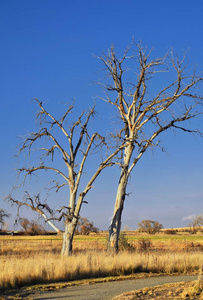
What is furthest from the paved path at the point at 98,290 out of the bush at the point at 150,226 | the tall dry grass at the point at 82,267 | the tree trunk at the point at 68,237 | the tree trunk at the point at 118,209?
the bush at the point at 150,226

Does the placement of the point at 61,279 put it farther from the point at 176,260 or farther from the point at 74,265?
the point at 176,260

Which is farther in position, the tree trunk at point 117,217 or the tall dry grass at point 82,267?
the tree trunk at point 117,217

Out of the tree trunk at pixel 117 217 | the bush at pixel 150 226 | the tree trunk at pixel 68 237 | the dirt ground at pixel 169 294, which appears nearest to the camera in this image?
the dirt ground at pixel 169 294

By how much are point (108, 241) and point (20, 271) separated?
881 cm

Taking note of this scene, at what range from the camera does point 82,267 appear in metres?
14.8

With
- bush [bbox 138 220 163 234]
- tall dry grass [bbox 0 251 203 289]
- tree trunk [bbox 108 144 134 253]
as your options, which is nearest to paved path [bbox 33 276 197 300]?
tall dry grass [bbox 0 251 203 289]

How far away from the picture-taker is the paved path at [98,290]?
10453mm

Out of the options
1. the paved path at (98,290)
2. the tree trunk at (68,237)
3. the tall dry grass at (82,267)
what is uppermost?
the tree trunk at (68,237)

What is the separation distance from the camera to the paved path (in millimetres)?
10453

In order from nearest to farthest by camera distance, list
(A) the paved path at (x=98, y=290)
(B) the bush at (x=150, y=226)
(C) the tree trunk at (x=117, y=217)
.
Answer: (A) the paved path at (x=98, y=290) < (C) the tree trunk at (x=117, y=217) < (B) the bush at (x=150, y=226)

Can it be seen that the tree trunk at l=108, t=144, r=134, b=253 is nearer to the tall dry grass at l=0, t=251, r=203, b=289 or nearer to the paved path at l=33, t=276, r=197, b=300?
the tall dry grass at l=0, t=251, r=203, b=289

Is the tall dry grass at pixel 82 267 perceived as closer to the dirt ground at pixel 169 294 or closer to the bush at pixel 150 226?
the dirt ground at pixel 169 294

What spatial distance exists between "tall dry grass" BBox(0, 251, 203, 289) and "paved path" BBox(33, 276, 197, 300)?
60.8 inches

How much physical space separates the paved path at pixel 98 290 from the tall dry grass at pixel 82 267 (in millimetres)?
1545
